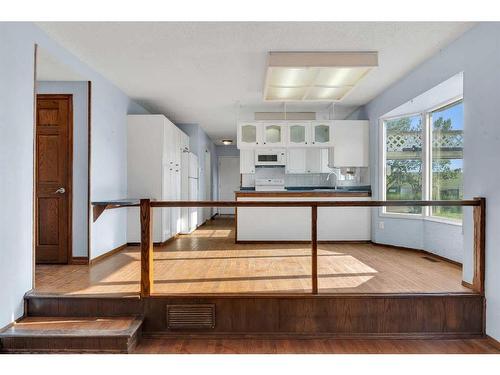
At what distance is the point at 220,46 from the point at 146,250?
206 centimetres

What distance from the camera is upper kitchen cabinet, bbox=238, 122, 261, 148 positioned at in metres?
6.72

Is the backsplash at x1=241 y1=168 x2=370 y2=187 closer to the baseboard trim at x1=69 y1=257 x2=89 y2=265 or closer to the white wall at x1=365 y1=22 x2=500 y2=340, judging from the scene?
the white wall at x1=365 y1=22 x2=500 y2=340

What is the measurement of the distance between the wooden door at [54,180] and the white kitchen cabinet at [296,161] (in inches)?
153

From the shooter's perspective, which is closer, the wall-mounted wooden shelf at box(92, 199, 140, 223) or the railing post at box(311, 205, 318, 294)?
the railing post at box(311, 205, 318, 294)

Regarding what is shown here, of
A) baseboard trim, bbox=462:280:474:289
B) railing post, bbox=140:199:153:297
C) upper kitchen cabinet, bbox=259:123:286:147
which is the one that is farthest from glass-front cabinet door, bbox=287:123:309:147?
railing post, bbox=140:199:153:297

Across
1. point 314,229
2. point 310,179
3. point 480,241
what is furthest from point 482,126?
point 310,179

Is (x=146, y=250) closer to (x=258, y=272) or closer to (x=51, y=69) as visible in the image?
(x=258, y=272)

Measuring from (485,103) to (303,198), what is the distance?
Answer: 3144 mm

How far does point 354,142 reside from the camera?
6383mm

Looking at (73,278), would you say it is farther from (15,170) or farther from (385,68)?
(385,68)

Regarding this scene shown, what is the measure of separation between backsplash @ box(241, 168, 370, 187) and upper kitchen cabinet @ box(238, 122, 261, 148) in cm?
127

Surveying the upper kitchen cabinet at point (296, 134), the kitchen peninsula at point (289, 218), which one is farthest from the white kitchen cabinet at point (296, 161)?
the kitchen peninsula at point (289, 218)

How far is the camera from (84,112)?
4.48 metres

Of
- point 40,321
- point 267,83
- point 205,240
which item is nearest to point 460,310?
point 267,83
